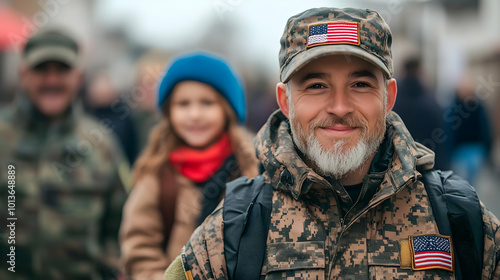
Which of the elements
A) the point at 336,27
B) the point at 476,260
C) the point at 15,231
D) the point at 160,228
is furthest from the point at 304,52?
the point at 15,231

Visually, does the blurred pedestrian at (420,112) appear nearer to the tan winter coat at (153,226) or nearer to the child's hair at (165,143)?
the child's hair at (165,143)

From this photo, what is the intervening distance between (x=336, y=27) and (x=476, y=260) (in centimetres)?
95

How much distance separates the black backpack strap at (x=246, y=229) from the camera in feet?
6.10

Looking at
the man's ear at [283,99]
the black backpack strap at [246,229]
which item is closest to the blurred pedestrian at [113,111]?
the man's ear at [283,99]

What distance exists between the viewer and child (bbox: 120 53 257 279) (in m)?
3.23

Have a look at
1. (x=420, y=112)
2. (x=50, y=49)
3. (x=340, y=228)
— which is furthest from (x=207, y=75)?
(x=420, y=112)

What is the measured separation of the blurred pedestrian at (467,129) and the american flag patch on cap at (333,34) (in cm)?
413

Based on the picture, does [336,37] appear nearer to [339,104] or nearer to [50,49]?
[339,104]

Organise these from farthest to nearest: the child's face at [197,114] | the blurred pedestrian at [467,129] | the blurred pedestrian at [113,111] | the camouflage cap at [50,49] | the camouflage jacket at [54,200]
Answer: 1. the blurred pedestrian at [467,129]
2. the blurred pedestrian at [113,111]
3. the camouflage cap at [50,49]
4. the camouflage jacket at [54,200]
5. the child's face at [197,114]

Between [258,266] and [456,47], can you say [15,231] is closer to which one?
[258,266]

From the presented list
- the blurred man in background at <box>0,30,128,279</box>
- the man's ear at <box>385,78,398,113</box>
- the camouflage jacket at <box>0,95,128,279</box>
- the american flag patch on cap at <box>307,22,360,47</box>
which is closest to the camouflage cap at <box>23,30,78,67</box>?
the blurred man in background at <box>0,30,128,279</box>

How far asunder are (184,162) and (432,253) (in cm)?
198

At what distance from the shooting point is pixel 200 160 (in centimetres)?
343

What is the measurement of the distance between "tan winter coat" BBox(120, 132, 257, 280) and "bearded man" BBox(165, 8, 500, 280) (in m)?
1.20
